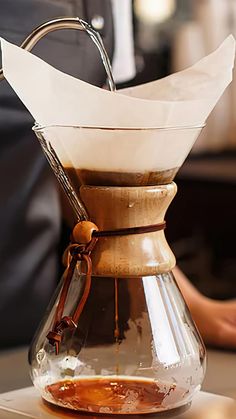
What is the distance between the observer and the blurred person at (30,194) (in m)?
0.91

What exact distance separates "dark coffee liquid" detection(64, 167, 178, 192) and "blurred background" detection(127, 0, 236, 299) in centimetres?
163

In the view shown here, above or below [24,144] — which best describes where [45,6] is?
above

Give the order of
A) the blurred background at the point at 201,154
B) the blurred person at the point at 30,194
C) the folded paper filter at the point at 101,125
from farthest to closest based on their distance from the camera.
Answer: the blurred background at the point at 201,154, the blurred person at the point at 30,194, the folded paper filter at the point at 101,125

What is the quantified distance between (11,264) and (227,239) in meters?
2.02

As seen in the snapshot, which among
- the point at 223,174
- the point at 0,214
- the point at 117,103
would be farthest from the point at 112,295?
the point at 223,174

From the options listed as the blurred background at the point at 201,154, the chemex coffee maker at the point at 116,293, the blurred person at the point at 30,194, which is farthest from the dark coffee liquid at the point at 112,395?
the blurred background at the point at 201,154

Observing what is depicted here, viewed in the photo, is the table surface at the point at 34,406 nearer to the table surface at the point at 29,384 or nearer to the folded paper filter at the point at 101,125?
the table surface at the point at 29,384

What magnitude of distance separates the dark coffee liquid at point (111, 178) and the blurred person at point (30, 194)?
303 millimetres

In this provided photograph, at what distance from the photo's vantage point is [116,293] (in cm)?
62

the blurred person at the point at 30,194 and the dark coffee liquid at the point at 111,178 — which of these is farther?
the blurred person at the point at 30,194

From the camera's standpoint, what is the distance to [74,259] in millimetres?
627

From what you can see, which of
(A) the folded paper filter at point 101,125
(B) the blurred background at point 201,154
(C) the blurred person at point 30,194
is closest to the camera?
(A) the folded paper filter at point 101,125

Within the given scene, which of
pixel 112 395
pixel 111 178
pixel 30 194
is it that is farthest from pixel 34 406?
pixel 30 194

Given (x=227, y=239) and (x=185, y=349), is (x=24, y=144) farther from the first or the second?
(x=227, y=239)
